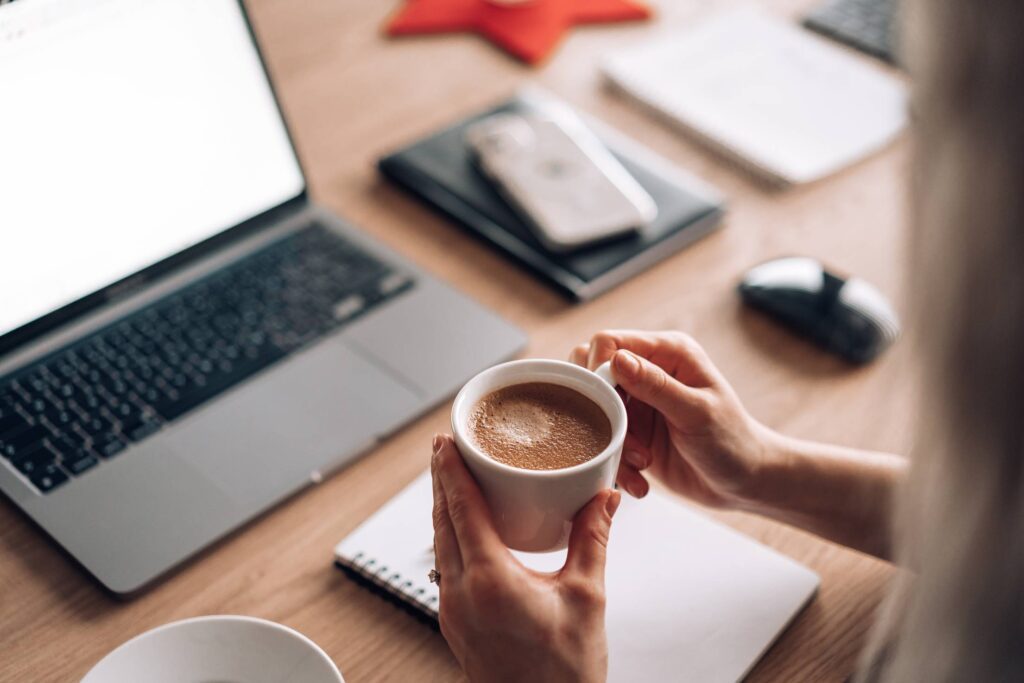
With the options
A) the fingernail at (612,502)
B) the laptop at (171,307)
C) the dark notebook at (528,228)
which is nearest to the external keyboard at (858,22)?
the dark notebook at (528,228)

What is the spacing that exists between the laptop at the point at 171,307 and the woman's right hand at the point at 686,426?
0.61 feet

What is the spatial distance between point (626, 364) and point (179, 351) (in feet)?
1.47

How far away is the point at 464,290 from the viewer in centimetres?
103

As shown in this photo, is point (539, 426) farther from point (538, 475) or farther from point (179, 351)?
point (179, 351)

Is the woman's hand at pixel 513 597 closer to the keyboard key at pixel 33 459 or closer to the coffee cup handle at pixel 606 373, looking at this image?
the coffee cup handle at pixel 606 373

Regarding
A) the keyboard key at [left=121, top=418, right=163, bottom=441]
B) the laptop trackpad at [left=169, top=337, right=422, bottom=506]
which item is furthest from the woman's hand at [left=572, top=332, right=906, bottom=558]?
the keyboard key at [left=121, top=418, right=163, bottom=441]

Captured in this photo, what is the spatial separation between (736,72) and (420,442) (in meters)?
0.77

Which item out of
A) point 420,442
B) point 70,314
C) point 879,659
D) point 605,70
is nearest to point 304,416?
point 420,442

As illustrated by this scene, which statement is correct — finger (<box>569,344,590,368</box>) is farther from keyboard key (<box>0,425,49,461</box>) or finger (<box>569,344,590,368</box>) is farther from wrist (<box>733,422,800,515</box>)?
keyboard key (<box>0,425,49,461</box>)

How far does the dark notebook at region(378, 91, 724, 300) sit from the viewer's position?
102 centimetres

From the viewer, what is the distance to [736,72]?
4.35 ft

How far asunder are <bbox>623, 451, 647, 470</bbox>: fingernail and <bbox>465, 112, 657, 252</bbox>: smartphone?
0.34m

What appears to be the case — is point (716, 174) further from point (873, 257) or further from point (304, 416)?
point (304, 416)

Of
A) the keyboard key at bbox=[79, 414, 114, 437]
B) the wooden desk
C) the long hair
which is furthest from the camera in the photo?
the keyboard key at bbox=[79, 414, 114, 437]
